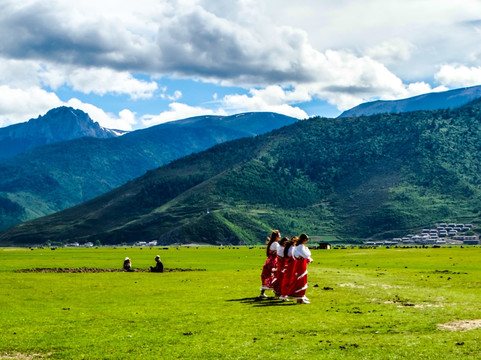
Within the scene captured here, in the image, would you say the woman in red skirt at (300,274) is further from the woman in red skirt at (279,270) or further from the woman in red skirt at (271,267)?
the woman in red skirt at (271,267)

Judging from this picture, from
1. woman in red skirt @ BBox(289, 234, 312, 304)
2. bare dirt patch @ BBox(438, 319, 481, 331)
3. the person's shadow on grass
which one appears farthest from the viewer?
woman in red skirt @ BBox(289, 234, 312, 304)

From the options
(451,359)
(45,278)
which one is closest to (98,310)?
(451,359)

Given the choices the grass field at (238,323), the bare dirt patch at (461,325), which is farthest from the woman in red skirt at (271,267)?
the bare dirt patch at (461,325)

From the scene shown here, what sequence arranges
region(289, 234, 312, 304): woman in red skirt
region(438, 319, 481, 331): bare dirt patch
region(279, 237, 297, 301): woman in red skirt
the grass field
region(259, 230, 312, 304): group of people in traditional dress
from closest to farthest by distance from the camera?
1. the grass field
2. region(438, 319, 481, 331): bare dirt patch
3. region(289, 234, 312, 304): woman in red skirt
4. region(259, 230, 312, 304): group of people in traditional dress
5. region(279, 237, 297, 301): woman in red skirt

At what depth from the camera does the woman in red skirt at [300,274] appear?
91.1 feet

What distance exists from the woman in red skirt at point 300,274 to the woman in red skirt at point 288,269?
24cm

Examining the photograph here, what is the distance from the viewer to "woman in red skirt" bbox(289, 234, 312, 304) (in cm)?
2778

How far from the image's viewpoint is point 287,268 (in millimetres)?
29406

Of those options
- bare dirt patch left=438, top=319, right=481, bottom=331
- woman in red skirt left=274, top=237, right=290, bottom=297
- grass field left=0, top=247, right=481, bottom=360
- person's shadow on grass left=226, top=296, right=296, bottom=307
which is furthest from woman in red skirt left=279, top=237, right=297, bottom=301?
bare dirt patch left=438, top=319, right=481, bottom=331

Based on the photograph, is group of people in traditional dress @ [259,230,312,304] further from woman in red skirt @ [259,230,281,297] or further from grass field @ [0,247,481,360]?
grass field @ [0,247,481,360]

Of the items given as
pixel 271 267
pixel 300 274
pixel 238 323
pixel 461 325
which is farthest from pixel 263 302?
pixel 461 325

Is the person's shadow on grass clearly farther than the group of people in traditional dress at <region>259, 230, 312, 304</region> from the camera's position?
No

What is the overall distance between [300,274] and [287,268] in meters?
1.31

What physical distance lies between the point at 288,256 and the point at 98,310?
9.56 meters
